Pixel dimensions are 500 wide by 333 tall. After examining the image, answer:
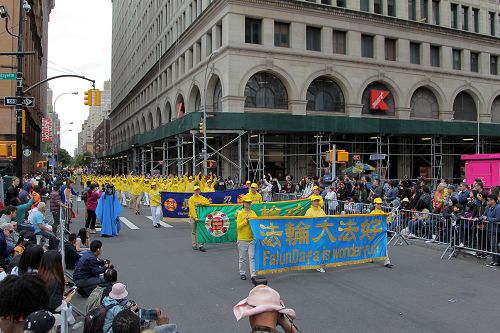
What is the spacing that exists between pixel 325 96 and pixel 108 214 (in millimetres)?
24302

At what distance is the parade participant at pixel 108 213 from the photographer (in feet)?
48.5

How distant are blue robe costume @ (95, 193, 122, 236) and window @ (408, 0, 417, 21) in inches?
1334

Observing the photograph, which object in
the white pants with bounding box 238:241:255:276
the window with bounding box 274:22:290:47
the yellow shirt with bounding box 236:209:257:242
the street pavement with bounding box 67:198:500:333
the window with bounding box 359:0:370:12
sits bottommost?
the street pavement with bounding box 67:198:500:333

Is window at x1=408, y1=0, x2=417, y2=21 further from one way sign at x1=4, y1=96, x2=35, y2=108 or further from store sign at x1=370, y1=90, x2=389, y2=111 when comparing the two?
one way sign at x1=4, y1=96, x2=35, y2=108

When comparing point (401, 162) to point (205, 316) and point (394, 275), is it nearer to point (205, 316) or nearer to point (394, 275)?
point (394, 275)

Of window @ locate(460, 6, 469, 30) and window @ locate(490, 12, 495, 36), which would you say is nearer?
window @ locate(460, 6, 469, 30)

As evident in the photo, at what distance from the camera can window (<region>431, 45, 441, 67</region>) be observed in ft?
131

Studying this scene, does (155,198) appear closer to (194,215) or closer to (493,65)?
(194,215)

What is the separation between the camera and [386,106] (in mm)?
36500

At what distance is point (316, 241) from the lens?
32.6 feet

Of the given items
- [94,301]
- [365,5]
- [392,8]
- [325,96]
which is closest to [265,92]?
[325,96]

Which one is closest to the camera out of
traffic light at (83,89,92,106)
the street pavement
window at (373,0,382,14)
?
the street pavement

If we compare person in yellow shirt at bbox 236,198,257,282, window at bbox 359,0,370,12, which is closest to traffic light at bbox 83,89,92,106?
person in yellow shirt at bbox 236,198,257,282

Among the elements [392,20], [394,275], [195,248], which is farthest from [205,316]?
[392,20]
